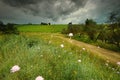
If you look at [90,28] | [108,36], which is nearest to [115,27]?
[108,36]

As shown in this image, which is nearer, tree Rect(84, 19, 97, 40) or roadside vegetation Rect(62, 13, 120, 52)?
roadside vegetation Rect(62, 13, 120, 52)

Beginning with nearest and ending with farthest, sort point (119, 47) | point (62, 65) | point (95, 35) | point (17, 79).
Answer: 1. point (17, 79)
2. point (62, 65)
3. point (119, 47)
4. point (95, 35)

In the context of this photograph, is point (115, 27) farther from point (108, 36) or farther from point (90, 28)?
point (90, 28)

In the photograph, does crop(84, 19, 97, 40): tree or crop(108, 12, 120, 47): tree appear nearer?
crop(108, 12, 120, 47): tree

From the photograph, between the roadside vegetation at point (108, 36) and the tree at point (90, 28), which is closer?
the roadside vegetation at point (108, 36)

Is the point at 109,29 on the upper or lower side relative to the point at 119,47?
upper

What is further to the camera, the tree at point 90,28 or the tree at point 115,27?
the tree at point 90,28

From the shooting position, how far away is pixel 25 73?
449cm

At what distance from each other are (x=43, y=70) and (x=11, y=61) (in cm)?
153

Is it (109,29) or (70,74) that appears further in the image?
(109,29)

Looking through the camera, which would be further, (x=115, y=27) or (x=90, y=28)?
(x=90, y=28)

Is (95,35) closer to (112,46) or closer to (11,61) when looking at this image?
(112,46)

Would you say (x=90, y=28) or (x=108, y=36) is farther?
(x=90, y=28)

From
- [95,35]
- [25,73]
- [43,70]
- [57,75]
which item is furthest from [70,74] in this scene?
[95,35]
